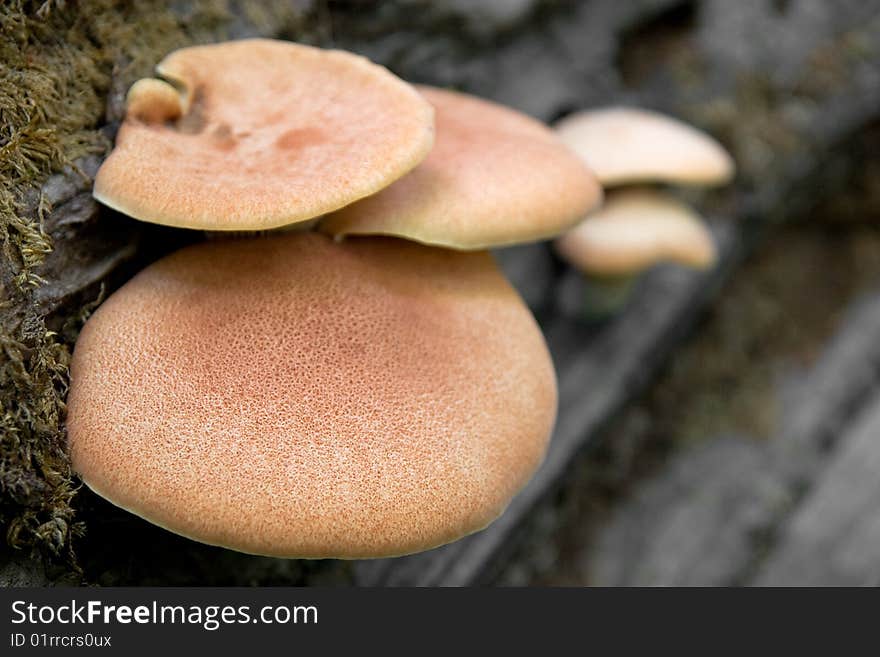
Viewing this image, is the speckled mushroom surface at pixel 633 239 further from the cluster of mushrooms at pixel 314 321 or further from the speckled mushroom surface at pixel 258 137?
the speckled mushroom surface at pixel 258 137

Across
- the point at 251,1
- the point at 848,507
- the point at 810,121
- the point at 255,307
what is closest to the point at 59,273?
the point at 255,307

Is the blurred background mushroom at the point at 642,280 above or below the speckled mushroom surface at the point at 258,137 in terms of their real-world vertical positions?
below

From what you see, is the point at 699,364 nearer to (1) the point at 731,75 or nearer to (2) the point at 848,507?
(2) the point at 848,507

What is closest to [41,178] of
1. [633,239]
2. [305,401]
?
[305,401]

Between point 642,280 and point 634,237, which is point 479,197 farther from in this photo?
point 642,280

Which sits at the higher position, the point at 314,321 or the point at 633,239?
the point at 314,321

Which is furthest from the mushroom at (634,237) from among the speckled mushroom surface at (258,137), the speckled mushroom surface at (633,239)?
the speckled mushroom surface at (258,137)

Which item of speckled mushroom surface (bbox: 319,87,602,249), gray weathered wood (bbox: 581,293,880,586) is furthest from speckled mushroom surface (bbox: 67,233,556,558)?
gray weathered wood (bbox: 581,293,880,586)
